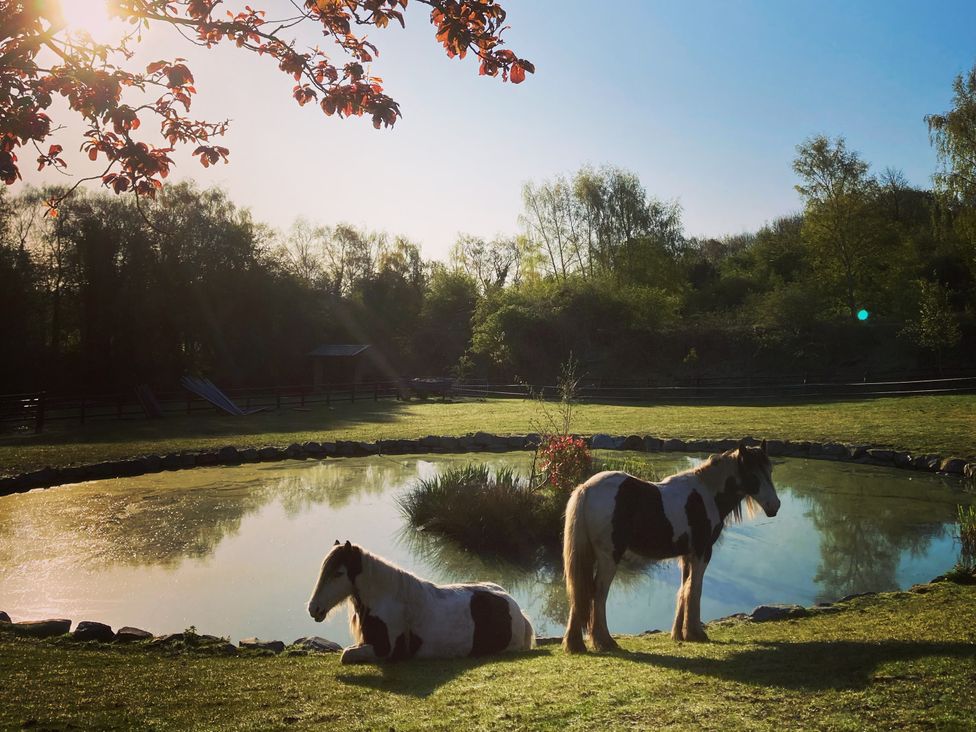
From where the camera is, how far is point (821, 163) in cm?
4131

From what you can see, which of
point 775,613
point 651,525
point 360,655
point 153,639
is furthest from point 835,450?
point 153,639

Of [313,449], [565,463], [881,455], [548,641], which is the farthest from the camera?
[313,449]

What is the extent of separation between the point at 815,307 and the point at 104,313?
119 ft

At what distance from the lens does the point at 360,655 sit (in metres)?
5.68

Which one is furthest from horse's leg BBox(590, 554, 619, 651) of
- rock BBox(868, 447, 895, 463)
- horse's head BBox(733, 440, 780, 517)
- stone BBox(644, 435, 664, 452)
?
stone BBox(644, 435, 664, 452)

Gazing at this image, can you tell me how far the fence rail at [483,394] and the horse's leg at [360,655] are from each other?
18.9 m

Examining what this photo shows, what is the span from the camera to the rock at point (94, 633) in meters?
6.46

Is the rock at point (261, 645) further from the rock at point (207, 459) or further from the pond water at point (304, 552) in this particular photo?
the rock at point (207, 459)

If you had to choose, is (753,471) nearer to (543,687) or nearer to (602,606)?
(602,606)

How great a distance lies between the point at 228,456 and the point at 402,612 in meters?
14.0

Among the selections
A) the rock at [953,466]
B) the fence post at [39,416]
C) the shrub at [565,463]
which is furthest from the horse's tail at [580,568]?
the fence post at [39,416]

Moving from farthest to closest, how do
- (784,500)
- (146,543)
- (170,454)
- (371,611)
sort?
(170,454)
(784,500)
(146,543)
(371,611)

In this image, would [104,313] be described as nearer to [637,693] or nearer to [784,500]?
[784,500]

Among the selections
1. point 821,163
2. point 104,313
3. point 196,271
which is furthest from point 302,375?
point 821,163
